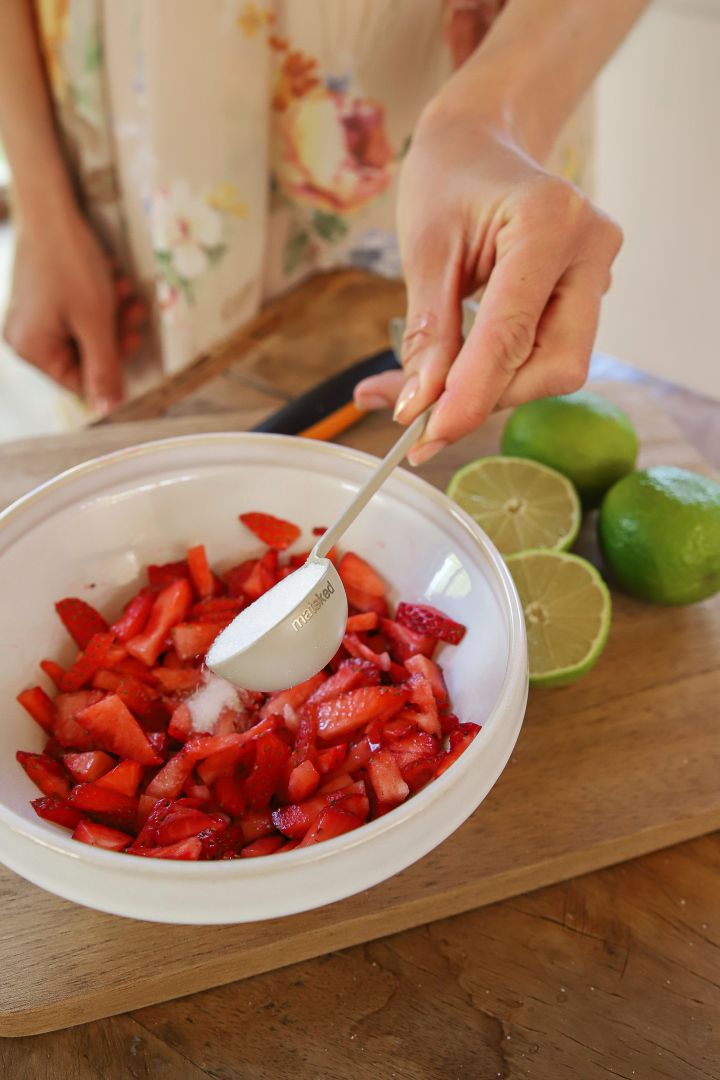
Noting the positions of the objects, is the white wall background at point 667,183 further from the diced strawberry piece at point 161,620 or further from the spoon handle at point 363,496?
the diced strawberry piece at point 161,620

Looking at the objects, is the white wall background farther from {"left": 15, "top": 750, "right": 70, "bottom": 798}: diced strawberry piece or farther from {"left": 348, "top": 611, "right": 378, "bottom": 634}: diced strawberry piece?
{"left": 15, "top": 750, "right": 70, "bottom": 798}: diced strawberry piece

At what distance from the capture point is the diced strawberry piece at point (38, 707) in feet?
3.09

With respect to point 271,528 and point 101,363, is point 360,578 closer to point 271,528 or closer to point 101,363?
point 271,528

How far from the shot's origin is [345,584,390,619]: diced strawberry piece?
41.9 inches

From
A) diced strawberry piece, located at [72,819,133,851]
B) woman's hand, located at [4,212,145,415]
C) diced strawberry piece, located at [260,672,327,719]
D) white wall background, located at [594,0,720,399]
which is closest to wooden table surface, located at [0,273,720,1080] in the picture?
diced strawberry piece, located at [72,819,133,851]

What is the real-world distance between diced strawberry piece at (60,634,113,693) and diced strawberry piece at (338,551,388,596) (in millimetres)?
282

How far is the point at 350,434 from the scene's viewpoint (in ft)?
4.81

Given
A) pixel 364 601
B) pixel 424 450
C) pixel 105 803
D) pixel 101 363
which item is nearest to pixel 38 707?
pixel 105 803

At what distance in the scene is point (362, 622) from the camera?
3.34 feet

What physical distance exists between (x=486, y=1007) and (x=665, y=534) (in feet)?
1.90

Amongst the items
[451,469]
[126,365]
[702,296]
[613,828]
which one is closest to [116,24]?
[126,365]

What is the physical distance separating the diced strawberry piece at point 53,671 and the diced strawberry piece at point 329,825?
0.35m

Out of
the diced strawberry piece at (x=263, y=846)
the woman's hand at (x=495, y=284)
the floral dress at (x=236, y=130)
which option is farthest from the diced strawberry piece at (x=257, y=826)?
the floral dress at (x=236, y=130)

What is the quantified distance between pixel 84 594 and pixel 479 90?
0.90 metres
